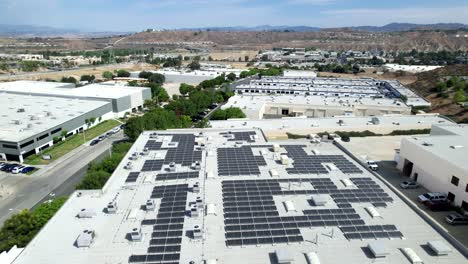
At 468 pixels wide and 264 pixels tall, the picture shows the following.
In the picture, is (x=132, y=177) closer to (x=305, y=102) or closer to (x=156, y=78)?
(x=305, y=102)

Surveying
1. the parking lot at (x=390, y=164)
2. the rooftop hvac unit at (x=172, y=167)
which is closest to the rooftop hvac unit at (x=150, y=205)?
the rooftop hvac unit at (x=172, y=167)

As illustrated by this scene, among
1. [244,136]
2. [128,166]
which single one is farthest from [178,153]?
[244,136]

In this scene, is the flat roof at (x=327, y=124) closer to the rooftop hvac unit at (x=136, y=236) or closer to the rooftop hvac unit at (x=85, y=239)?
the rooftop hvac unit at (x=136, y=236)

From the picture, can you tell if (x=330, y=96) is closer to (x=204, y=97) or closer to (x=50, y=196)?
(x=204, y=97)

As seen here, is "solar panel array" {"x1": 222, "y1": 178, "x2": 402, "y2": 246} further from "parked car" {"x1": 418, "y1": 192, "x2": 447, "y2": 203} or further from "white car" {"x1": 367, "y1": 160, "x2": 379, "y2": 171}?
"white car" {"x1": 367, "y1": 160, "x2": 379, "y2": 171}

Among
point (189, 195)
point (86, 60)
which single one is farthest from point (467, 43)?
point (189, 195)
